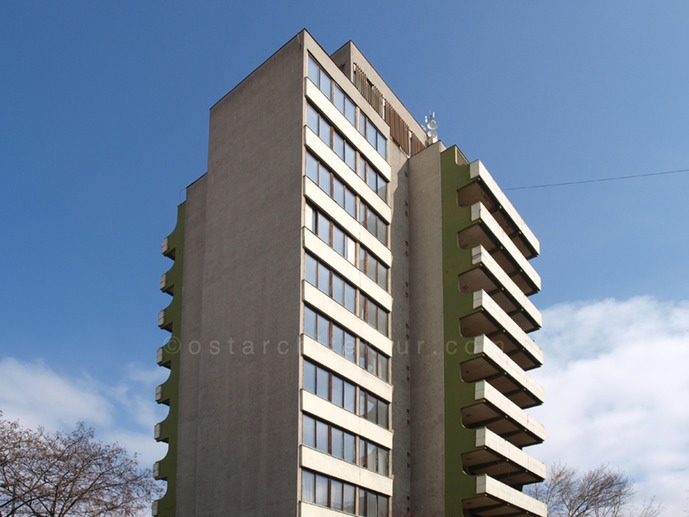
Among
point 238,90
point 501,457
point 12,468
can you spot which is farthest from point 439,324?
point 12,468

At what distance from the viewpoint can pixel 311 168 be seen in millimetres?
52156

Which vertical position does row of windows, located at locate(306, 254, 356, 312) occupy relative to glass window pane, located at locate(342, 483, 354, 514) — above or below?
Result: above

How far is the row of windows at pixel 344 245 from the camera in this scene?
5130 centimetres

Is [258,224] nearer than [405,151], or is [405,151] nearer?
[258,224]

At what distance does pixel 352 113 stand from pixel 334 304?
13.9 meters

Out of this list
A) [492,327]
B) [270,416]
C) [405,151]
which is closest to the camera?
[270,416]

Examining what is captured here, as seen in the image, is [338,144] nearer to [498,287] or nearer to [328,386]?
[498,287]

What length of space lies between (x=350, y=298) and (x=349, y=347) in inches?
121

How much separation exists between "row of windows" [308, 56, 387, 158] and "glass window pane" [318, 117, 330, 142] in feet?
6.07

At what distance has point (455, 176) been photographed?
60.9m

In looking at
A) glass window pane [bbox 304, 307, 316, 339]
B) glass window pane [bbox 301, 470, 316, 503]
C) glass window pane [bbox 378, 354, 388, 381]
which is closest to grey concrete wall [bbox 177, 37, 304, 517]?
glass window pane [bbox 301, 470, 316, 503]

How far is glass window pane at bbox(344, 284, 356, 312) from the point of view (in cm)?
5231

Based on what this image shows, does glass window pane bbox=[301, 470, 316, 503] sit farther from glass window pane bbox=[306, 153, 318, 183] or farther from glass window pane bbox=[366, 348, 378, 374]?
glass window pane bbox=[306, 153, 318, 183]

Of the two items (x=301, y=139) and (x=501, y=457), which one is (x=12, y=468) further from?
(x=501, y=457)
